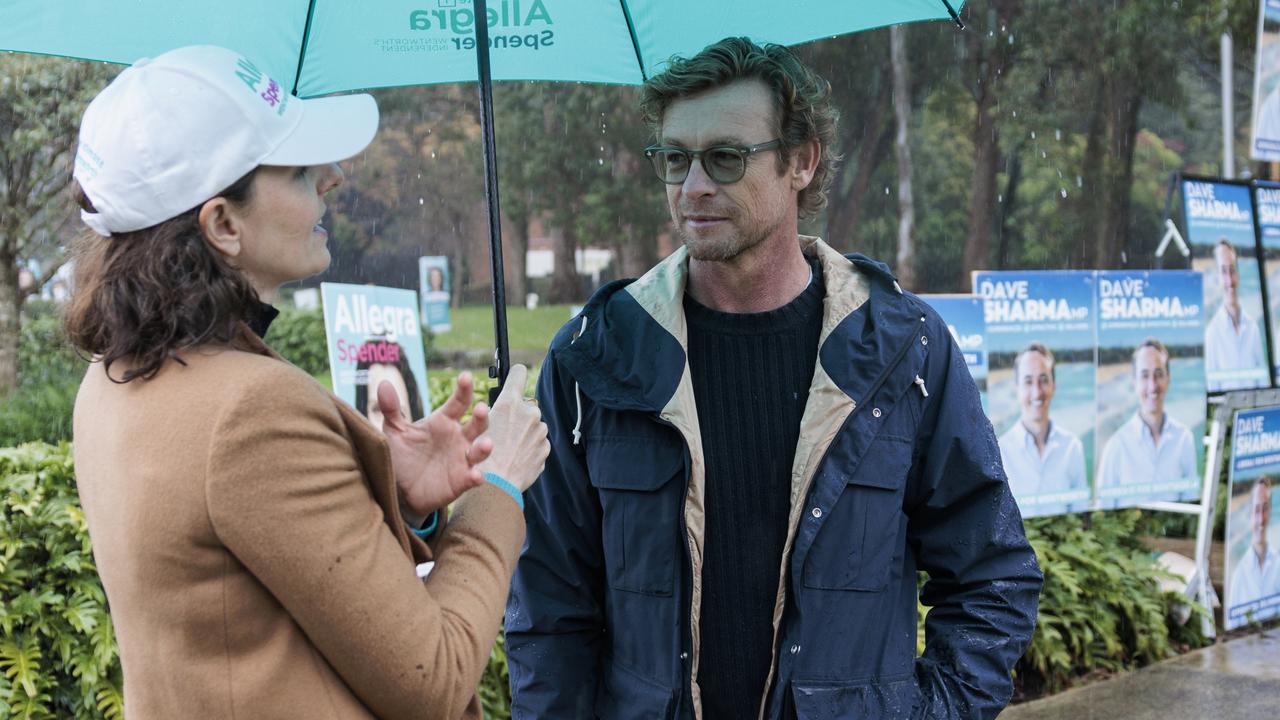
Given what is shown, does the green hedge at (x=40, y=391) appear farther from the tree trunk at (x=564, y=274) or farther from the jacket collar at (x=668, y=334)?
the tree trunk at (x=564, y=274)

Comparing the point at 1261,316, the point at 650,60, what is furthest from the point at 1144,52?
the point at 650,60

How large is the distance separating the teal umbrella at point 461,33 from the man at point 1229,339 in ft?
15.7

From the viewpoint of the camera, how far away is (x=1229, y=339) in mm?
7301

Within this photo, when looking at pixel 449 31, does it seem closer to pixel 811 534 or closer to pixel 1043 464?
pixel 811 534

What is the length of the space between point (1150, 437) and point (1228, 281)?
1153mm

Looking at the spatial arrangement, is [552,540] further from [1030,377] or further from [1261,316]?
[1261,316]

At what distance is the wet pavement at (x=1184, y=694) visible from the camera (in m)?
5.68

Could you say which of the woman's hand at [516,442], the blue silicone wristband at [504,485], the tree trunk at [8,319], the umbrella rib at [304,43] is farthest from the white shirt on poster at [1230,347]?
the tree trunk at [8,319]

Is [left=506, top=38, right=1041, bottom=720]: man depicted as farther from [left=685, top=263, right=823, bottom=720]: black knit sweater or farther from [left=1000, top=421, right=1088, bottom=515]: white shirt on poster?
[left=1000, top=421, right=1088, bottom=515]: white shirt on poster

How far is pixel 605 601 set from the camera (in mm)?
2719

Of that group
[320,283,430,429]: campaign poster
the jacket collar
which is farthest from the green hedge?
the jacket collar

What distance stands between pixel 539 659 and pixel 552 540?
254 mm

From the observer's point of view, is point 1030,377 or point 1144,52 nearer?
point 1030,377

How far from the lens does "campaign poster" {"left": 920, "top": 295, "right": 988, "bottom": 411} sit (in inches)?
241
